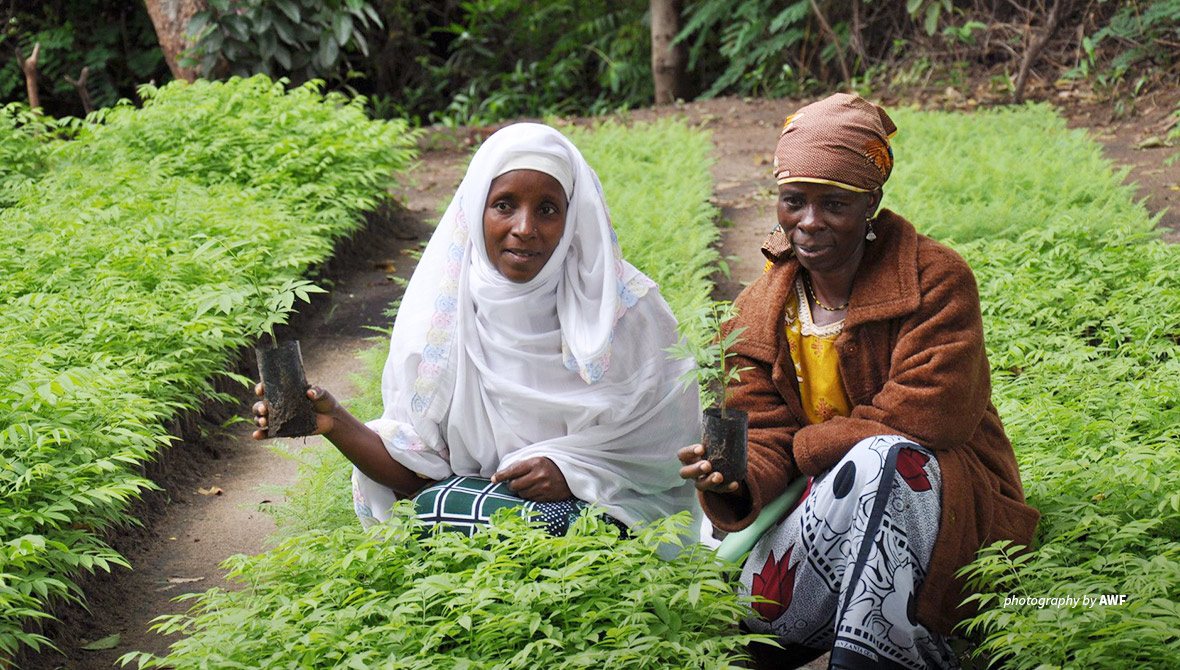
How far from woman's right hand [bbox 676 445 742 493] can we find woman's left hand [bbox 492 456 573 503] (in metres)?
0.54

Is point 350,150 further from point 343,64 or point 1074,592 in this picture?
point 343,64

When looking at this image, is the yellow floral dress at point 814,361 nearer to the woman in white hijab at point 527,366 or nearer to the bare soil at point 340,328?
the woman in white hijab at point 527,366

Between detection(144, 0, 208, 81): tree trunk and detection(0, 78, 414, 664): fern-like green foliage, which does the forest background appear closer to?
detection(144, 0, 208, 81): tree trunk

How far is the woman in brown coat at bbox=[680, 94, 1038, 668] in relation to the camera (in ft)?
9.33

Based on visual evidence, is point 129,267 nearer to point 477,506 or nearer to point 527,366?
point 527,366

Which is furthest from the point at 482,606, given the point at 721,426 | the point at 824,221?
the point at 824,221

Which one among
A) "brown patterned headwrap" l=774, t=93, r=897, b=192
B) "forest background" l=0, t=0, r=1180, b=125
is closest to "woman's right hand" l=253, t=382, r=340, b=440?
"brown patterned headwrap" l=774, t=93, r=897, b=192

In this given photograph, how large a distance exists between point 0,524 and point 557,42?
13.6 metres

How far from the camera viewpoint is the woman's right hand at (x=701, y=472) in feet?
9.30

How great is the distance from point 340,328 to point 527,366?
11.8 feet

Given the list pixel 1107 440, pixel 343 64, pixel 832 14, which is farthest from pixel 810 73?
pixel 1107 440

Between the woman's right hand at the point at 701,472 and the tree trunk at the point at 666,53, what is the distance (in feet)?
39.6

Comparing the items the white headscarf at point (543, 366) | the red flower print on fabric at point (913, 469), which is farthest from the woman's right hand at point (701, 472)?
the white headscarf at point (543, 366)

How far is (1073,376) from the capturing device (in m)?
4.63
